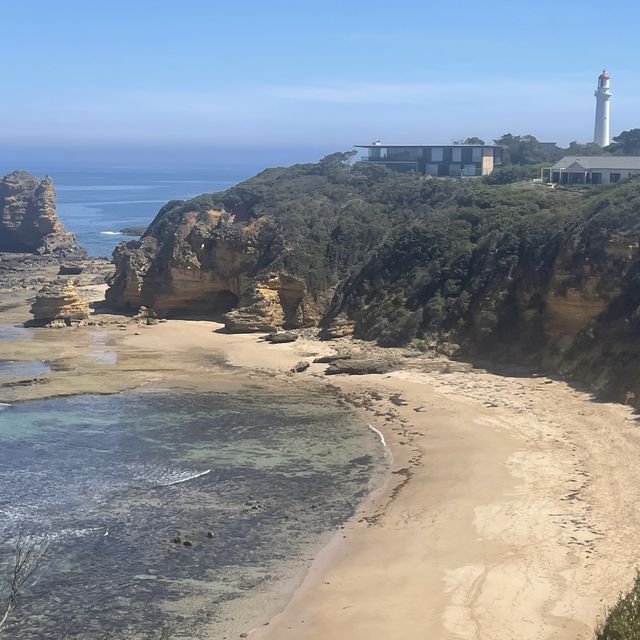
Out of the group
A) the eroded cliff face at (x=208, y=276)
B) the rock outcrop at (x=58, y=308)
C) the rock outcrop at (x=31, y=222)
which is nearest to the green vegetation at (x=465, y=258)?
the eroded cliff face at (x=208, y=276)

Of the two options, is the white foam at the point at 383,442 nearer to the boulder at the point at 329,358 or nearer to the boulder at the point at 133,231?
the boulder at the point at 329,358

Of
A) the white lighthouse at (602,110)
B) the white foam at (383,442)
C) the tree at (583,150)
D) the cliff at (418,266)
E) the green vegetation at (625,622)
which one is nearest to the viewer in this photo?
the green vegetation at (625,622)

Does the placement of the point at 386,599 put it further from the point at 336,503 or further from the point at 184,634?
the point at 336,503

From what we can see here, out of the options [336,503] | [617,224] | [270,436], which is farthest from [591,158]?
[336,503]

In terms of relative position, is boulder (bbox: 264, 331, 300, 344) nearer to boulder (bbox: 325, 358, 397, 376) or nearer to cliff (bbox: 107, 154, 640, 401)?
cliff (bbox: 107, 154, 640, 401)

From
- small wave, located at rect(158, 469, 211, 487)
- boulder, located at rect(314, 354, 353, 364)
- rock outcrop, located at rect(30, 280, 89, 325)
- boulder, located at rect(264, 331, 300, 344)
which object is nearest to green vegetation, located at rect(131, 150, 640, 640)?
boulder, located at rect(314, 354, 353, 364)
